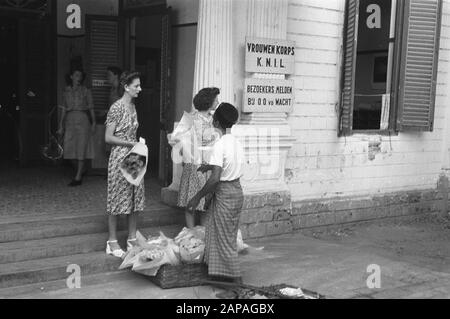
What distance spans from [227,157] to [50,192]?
3.21m

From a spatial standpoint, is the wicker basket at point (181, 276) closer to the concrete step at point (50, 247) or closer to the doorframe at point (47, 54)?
the concrete step at point (50, 247)

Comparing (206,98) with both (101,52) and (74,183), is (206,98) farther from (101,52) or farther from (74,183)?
(101,52)

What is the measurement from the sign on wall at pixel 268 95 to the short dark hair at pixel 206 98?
3.03 ft

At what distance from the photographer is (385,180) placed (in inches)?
345

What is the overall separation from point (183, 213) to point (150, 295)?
1.91 metres

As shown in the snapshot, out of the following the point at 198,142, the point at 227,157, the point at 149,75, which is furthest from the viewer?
the point at 149,75

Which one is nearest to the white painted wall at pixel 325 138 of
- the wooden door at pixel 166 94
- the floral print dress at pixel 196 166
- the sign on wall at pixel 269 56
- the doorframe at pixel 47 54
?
the sign on wall at pixel 269 56

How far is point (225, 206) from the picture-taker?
537 cm

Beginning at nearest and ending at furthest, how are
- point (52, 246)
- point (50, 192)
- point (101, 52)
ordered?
point (52, 246), point (50, 192), point (101, 52)

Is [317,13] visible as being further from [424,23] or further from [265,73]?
[424,23]

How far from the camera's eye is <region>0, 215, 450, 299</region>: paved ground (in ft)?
17.8

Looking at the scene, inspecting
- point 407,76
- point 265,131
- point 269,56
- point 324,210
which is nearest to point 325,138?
point 324,210

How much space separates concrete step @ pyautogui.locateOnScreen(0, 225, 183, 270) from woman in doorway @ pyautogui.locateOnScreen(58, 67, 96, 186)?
209 cm

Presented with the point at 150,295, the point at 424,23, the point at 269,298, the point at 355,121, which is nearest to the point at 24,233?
the point at 150,295
